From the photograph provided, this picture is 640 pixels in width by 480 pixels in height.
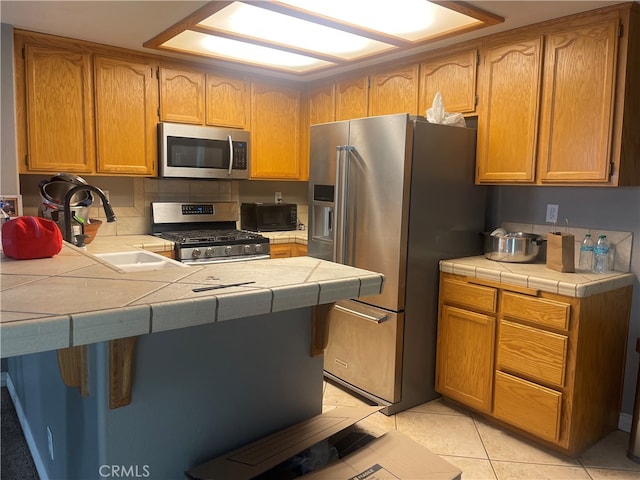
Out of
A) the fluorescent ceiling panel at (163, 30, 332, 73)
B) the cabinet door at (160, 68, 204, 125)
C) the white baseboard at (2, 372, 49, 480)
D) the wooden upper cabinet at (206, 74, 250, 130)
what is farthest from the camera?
the wooden upper cabinet at (206, 74, 250, 130)

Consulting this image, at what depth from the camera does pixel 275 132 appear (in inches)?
164

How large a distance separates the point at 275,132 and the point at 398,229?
72.1 inches

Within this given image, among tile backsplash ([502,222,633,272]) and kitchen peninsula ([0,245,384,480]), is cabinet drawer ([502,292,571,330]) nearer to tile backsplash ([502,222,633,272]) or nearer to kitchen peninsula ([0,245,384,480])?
tile backsplash ([502,222,633,272])

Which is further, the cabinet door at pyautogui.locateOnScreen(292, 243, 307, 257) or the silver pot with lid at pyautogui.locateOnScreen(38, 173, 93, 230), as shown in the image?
the cabinet door at pyautogui.locateOnScreen(292, 243, 307, 257)

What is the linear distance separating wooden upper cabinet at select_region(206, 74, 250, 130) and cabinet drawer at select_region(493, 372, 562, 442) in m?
2.72

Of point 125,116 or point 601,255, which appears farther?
point 125,116

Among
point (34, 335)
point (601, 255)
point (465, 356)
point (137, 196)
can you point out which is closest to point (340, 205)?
Answer: point (465, 356)

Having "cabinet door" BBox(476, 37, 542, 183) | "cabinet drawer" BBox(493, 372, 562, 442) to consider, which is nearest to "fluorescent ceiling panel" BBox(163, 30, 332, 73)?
"cabinet door" BBox(476, 37, 542, 183)

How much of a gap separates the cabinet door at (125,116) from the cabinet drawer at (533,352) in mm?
2698

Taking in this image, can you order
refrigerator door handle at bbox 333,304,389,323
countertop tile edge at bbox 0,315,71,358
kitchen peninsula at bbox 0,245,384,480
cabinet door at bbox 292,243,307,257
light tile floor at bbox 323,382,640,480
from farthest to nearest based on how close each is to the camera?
cabinet door at bbox 292,243,307,257 < refrigerator door handle at bbox 333,304,389,323 < light tile floor at bbox 323,382,640,480 < kitchen peninsula at bbox 0,245,384,480 < countertop tile edge at bbox 0,315,71,358

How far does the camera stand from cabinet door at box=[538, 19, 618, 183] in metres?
2.42

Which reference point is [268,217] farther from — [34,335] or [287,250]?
[34,335]

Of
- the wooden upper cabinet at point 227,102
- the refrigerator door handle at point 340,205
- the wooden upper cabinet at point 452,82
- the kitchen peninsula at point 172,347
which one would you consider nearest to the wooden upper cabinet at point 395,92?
the wooden upper cabinet at point 452,82

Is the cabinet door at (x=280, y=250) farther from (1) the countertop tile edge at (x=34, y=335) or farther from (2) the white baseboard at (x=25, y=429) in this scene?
(1) the countertop tile edge at (x=34, y=335)
